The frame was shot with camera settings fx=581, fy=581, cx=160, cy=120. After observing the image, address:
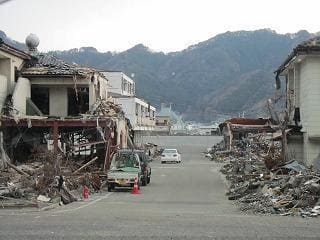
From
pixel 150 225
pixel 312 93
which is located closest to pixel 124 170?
pixel 312 93

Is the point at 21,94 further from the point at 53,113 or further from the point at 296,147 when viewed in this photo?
the point at 296,147

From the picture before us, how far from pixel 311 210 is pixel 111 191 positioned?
14328mm

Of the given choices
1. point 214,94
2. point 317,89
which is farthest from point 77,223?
point 214,94

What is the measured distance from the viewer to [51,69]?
43.4 meters

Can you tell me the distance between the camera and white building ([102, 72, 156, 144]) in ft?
244

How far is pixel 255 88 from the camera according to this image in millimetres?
130250

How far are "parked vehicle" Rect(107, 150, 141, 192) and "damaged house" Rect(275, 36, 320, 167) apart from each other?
8.88 metres

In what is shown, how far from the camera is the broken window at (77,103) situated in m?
44.9

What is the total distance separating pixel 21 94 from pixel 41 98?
411cm

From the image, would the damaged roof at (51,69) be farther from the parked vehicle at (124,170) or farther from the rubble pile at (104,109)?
the parked vehicle at (124,170)

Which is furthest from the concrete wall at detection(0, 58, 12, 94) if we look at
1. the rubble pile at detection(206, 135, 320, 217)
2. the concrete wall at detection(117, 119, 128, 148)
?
the rubble pile at detection(206, 135, 320, 217)

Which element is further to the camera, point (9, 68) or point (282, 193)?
point (9, 68)

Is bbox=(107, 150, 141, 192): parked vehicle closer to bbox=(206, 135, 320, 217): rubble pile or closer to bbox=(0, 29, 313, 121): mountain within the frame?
bbox=(206, 135, 320, 217): rubble pile

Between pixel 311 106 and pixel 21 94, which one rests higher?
pixel 21 94
